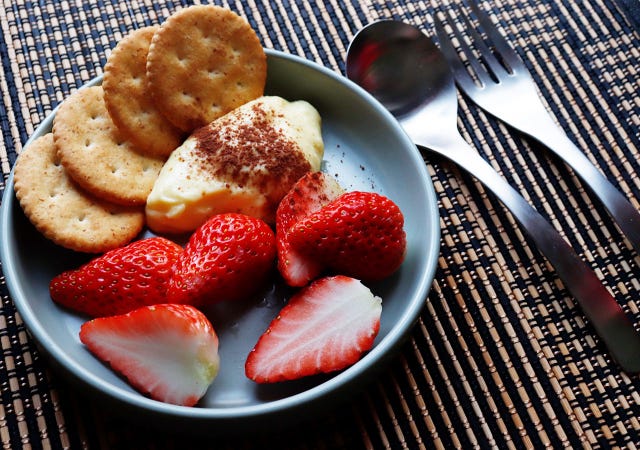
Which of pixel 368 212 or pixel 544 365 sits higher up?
pixel 368 212

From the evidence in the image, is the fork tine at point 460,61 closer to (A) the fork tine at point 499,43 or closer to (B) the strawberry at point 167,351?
(A) the fork tine at point 499,43

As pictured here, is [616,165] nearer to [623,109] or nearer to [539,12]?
[623,109]

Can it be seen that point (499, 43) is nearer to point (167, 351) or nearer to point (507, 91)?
point (507, 91)

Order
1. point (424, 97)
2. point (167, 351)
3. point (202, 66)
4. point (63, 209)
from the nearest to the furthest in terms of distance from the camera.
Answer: point (167, 351)
point (63, 209)
point (202, 66)
point (424, 97)

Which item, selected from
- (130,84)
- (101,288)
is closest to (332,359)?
(101,288)

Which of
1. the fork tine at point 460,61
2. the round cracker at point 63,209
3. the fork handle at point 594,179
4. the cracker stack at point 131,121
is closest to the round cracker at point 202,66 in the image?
the cracker stack at point 131,121

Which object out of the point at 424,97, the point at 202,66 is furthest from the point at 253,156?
the point at 424,97

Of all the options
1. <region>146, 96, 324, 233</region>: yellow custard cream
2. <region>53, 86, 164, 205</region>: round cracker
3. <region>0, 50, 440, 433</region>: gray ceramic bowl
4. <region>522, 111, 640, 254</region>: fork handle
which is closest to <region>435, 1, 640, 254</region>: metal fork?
<region>522, 111, 640, 254</region>: fork handle
